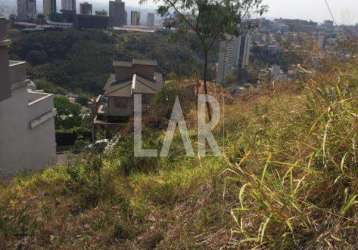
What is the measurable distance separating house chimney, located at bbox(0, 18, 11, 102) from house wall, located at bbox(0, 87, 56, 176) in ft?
0.93

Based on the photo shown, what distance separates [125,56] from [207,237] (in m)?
29.2

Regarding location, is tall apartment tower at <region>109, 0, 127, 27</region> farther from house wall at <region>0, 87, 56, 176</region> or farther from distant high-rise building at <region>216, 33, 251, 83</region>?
distant high-rise building at <region>216, 33, 251, 83</region>

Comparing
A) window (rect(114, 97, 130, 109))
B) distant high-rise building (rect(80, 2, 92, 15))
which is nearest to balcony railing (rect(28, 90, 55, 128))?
window (rect(114, 97, 130, 109))

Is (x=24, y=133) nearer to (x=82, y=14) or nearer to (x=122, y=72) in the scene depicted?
(x=122, y=72)

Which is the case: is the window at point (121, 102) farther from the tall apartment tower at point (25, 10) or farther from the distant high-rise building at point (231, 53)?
the tall apartment tower at point (25, 10)

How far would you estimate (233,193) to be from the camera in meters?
2.21

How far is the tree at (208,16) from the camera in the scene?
19.6 ft

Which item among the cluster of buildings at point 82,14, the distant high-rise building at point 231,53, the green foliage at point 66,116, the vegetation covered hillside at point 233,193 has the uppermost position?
the cluster of buildings at point 82,14

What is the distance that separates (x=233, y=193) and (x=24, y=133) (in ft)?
20.7

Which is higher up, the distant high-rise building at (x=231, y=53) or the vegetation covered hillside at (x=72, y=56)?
the distant high-rise building at (x=231, y=53)

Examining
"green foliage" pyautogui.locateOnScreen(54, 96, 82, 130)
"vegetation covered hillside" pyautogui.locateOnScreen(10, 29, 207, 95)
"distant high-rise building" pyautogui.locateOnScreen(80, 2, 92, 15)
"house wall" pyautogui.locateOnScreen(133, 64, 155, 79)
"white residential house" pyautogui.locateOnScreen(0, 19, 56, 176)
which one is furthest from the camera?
"distant high-rise building" pyautogui.locateOnScreen(80, 2, 92, 15)

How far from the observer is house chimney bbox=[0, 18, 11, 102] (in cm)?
593

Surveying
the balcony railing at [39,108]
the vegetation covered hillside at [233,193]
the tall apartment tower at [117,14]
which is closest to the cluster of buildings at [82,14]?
the tall apartment tower at [117,14]

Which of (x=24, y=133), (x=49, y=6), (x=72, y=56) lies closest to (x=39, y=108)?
(x=24, y=133)
